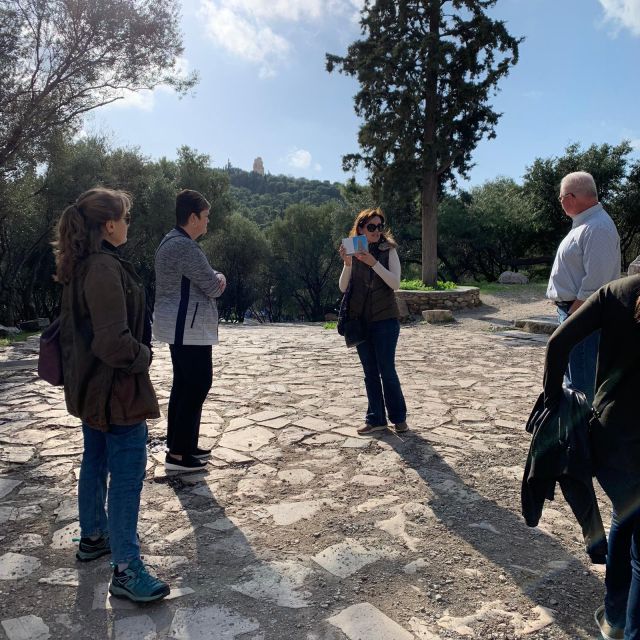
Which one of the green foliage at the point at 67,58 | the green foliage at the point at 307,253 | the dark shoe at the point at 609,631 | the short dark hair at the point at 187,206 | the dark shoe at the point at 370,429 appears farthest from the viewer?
the green foliage at the point at 307,253

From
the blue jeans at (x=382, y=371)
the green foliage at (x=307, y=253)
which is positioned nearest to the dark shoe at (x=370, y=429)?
the blue jeans at (x=382, y=371)

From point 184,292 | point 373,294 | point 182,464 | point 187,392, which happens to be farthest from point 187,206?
point 182,464

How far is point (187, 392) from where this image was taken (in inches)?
152

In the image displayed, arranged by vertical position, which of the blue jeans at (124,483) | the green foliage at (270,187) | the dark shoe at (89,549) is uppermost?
the green foliage at (270,187)

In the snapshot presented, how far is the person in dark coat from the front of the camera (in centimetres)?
189

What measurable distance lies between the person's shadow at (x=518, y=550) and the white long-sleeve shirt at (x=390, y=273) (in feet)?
4.88

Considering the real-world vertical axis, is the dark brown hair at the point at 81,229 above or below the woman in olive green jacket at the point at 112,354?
above

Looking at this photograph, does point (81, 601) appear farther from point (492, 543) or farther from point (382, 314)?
point (382, 314)

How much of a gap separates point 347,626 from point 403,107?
16111mm

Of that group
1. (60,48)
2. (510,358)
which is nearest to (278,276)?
(60,48)

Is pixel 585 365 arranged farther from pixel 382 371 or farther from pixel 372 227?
pixel 372 227

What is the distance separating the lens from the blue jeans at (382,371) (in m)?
4.59

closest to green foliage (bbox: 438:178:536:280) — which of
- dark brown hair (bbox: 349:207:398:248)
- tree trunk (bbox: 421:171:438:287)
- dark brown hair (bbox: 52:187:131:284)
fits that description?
tree trunk (bbox: 421:171:438:287)

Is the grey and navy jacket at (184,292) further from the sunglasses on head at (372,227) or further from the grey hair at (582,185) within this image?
the grey hair at (582,185)
